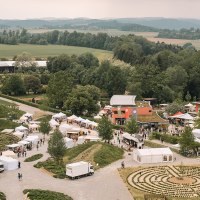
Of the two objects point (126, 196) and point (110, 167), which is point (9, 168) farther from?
point (126, 196)

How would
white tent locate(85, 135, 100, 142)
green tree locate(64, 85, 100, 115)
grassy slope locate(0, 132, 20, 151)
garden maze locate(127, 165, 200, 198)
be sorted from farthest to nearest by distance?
green tree locate(64, 85, 100, 115)
white tent locate(85, 135, 100, 142)
grassy slope locate(0, 132, 20, 151)
garden maze locate(127, 165, 200, 198)

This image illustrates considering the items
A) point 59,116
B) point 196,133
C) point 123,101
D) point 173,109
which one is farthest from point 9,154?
point 173,109

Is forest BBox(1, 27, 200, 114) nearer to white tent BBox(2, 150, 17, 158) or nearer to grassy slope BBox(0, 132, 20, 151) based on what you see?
grassy slope BBox(0, 132, 20, 151)

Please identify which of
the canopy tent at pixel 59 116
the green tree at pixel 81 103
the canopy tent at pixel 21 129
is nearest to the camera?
the canopy tent at pixel 21 129

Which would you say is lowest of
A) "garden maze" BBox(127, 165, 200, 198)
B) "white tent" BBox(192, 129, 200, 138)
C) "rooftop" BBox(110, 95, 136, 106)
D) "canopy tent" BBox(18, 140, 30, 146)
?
"canopy tent" BBox(18, 140, 30, 146)

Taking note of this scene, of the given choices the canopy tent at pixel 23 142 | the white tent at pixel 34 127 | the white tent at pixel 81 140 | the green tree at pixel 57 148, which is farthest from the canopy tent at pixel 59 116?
the green tree at pixel 57 148

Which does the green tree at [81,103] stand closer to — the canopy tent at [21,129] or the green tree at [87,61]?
the canopy tent at [21,129]

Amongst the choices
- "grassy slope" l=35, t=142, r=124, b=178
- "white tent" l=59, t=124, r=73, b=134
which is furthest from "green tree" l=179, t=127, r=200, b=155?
"white tent" l=59, t=124, r=73, b=134
